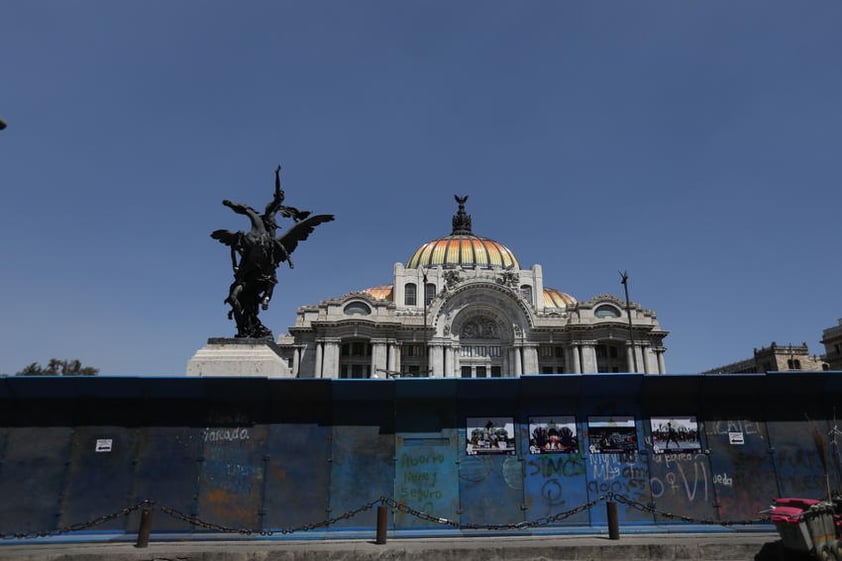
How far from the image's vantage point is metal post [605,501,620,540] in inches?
396

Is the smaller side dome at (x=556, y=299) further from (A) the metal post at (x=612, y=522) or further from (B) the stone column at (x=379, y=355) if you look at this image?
(A) the metal post at (x=612, y=522)

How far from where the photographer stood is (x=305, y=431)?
11.2 metres

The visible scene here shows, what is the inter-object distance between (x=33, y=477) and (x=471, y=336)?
46472mm

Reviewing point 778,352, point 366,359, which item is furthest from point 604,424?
point 778,352

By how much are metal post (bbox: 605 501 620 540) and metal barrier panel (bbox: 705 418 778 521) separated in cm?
266

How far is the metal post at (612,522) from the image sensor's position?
10.0 meters

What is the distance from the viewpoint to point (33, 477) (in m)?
10.7

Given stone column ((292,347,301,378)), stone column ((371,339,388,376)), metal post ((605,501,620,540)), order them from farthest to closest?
stone column ((292,347,301,378)), stone column ((371,339,388,376)), metal post ((605,501,620,540))

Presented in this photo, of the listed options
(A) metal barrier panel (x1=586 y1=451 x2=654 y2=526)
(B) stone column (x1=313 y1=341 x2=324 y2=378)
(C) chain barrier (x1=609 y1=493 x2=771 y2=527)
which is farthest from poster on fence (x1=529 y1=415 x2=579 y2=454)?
(B) stone column (x1=313 y1=341 x2=324 y2=378)

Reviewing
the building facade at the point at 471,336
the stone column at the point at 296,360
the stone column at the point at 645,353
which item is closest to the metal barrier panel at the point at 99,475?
the building facade at the point at 471,336

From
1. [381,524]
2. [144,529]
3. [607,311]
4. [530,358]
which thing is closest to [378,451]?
[381,524]

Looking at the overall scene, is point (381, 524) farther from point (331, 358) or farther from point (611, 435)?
point (331, 358)

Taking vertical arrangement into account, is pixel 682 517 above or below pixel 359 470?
below

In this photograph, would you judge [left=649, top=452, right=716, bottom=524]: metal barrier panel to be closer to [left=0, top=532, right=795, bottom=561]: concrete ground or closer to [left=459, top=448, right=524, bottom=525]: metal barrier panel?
[left=0, top=532, right=795, bottom=561]: concrete ground
